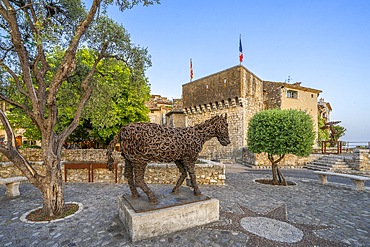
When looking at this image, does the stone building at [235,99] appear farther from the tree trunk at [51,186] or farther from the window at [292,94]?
the tree trunk at [51,186]

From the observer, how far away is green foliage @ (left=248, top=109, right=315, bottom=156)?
926cm

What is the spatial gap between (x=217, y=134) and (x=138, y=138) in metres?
2.36

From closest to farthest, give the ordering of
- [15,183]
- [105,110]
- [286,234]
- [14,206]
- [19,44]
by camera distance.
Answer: [286,234], [19,44], [14,206], [15,183], [105,110]

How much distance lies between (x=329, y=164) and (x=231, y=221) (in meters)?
14.8

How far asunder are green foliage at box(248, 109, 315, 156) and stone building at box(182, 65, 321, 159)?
1019 cm

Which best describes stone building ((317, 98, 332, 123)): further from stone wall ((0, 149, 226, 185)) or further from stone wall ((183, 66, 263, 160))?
stone wall ((0, 149, 226, 185))

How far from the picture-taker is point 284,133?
9430mm

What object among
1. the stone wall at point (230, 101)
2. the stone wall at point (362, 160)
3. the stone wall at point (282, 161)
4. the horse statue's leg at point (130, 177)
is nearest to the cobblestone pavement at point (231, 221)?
the horse statue's leg at point (130, 177)

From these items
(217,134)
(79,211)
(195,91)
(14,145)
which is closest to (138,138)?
(217,134)

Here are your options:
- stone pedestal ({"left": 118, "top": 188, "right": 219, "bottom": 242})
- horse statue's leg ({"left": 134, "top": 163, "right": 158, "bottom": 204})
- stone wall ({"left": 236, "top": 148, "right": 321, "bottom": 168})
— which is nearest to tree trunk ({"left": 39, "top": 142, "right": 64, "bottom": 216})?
stone pedestal ({"left": 118, "top": 188, "right": 219, "bottom": 242})

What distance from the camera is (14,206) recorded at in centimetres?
612

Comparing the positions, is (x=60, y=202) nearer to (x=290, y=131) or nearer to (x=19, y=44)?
(x=19, y=44)

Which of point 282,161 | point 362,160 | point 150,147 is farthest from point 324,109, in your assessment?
point 150,147

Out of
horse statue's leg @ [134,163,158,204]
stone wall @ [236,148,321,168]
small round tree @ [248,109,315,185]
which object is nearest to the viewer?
horse statue's leg @ [134,163,158,204]
